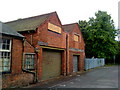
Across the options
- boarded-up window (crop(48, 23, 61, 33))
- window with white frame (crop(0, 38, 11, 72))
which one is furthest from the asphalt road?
boarded-up window (crop(48, 23, 61, 33))

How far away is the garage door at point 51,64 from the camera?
41.6 feet

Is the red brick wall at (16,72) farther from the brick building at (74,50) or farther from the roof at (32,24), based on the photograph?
the brick building at (74,50)

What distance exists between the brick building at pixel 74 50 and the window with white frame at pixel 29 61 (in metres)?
6.37

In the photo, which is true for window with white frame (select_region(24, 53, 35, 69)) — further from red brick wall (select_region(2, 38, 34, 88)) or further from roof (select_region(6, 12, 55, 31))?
roof (select_region(6, 12, 55, 31))

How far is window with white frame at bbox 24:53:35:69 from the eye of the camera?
1031cm

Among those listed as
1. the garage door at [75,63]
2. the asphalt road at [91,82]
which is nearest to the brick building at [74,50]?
the garage door at [75,63]

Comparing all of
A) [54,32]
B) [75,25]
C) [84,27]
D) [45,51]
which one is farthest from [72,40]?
[84,27]

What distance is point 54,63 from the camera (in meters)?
14.3

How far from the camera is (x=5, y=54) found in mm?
8922

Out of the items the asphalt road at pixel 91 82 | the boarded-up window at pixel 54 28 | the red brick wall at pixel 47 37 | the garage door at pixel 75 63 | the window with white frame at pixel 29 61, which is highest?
the boarded-up window at pixel 54 28

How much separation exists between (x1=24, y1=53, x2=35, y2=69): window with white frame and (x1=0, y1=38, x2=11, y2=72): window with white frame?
1.52m

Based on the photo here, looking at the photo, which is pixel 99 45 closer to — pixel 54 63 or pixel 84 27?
pixel 84 27

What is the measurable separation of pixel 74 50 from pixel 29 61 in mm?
8720

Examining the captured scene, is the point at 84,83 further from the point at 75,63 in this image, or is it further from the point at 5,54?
the point at 75,63
